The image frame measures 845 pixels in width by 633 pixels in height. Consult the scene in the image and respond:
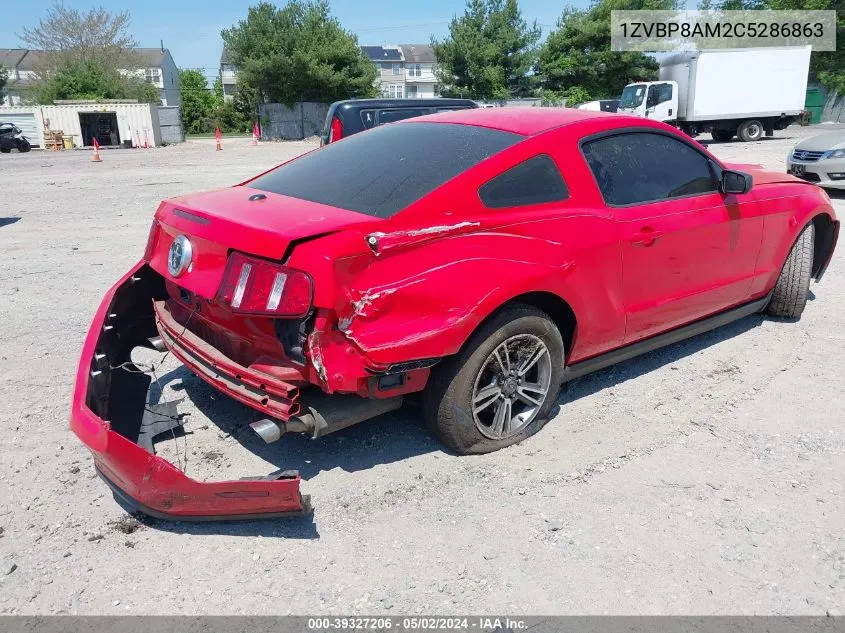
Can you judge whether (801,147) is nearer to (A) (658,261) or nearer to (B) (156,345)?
(A) (658,261)

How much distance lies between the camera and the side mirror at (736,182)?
3.99 m

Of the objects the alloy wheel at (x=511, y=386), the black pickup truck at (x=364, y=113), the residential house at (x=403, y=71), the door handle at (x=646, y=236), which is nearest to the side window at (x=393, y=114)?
the black pickup truck at (x=364, y=113)

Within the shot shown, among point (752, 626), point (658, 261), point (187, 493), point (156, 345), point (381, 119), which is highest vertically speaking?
point (381, 119)

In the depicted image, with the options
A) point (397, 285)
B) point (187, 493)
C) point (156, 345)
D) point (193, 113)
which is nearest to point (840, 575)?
point (397, 285)

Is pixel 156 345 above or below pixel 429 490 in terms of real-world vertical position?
above

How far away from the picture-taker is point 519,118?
367cm

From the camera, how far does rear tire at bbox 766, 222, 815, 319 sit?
15.9ft

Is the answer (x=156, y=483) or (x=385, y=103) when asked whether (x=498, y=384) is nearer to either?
(x=156, y=483)

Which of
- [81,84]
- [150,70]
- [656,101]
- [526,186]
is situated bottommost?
[526,186]

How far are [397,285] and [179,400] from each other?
190 cm

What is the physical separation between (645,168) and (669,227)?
38 centimetres

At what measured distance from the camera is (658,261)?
146 inches

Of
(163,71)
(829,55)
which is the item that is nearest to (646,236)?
(829,55)

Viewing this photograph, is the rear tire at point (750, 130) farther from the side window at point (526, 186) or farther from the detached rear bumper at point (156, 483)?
the detached rear bumper at point (156, 483)
